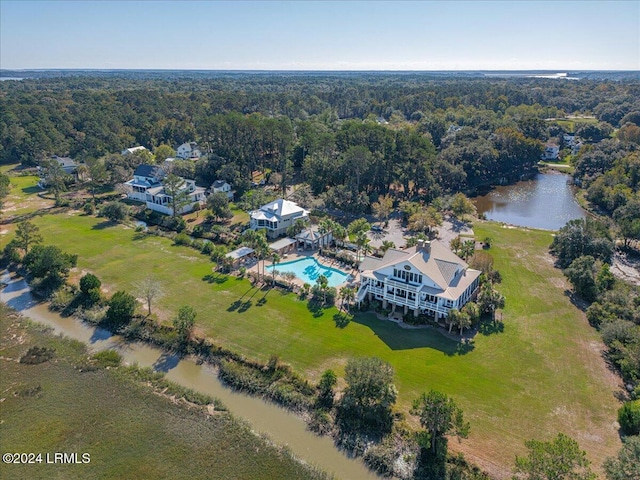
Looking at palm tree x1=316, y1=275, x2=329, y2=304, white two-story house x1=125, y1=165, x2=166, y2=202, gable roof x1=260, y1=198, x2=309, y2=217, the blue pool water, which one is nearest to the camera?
palm tree x1=316, y1=275, x2=329, y2=304

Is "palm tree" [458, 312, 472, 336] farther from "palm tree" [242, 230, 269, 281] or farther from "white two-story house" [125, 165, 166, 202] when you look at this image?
"white two-story house" [125, 165, 166, 202]

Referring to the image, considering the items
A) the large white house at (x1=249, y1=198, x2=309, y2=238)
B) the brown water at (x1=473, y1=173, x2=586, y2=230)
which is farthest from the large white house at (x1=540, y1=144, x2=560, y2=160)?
the large white house at (x1=249, y1=198, x2=309, y2=238)

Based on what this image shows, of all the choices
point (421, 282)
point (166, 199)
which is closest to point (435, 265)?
point (421, 282)

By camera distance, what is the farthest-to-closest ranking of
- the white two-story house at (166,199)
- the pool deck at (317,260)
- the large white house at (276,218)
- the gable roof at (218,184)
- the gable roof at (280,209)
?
the gable roof at (218,184)
the white two-story house at (166,199)
the gable roof at (280,209)
the large white house at (276,218)
the pool deck at (317,260)

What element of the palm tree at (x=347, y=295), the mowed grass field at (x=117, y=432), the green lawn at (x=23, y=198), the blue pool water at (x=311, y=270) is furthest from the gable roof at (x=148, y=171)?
the palm tree at (x=347, y=295)

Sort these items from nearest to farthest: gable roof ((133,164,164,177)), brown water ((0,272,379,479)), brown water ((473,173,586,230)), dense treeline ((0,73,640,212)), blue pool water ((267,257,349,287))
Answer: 1. brown water ((0,272,379,479))
2. blue pool water ((267,257,349,287))
3. brown water ((473,173,586,230))
4. dense treeline ((0,73,640,212))
5. gable roof ((133,164,164,177))

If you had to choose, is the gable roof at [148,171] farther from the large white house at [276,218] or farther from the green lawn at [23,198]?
the large white house at [276,218]
